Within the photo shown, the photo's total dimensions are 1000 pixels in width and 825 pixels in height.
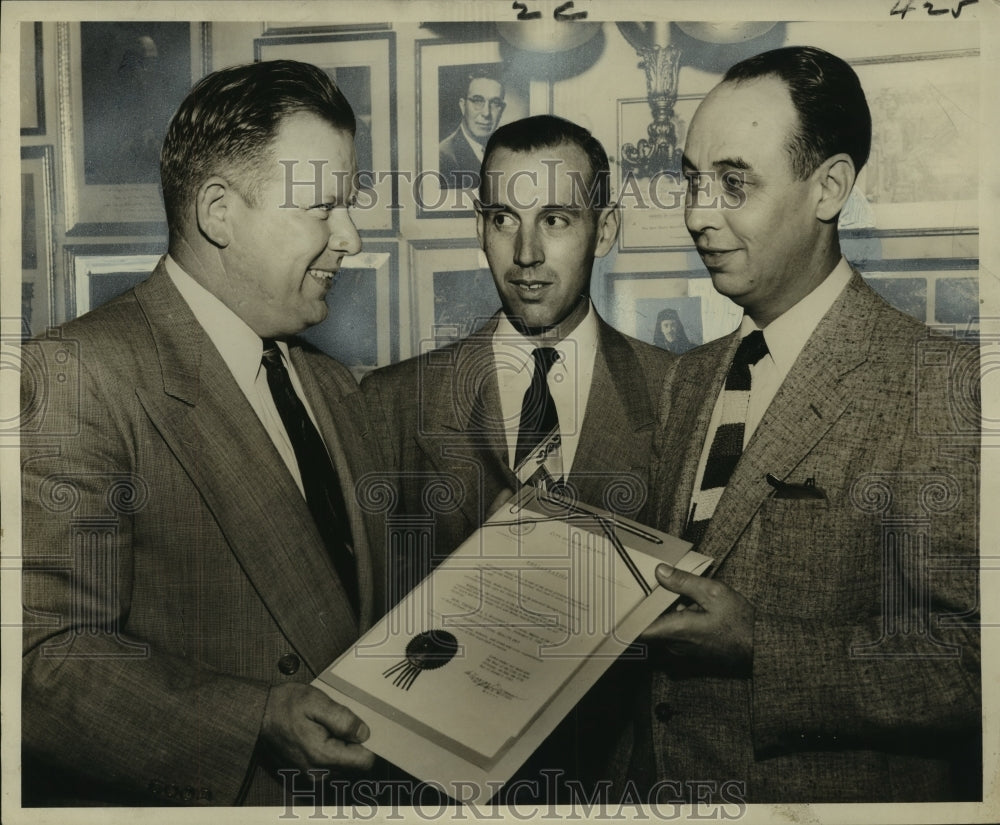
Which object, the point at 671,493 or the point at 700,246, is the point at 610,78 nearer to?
the point at 700,246

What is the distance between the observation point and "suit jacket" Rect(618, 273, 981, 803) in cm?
193

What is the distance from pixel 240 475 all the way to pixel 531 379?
641 millimetres

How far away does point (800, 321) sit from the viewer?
6.50ft

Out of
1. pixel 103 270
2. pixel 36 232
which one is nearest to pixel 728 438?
pixel 103 270

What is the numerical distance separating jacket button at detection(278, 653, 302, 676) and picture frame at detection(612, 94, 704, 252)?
1105 mm

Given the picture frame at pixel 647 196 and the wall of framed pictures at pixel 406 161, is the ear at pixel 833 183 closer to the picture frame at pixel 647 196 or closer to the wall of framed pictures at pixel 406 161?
the wall of framed pictures at pixel 406 161

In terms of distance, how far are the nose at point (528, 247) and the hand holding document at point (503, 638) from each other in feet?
1.64

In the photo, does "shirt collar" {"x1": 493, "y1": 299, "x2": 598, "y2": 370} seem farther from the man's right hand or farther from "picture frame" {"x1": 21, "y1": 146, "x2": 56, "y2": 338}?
"picture frame" {"x1": 21, "y1": 146, "x2": 56, "y2": 338}

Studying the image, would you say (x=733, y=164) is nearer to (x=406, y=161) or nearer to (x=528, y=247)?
(x=528, y=247)

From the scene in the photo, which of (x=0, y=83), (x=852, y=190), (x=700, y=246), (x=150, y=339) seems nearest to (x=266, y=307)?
(x=150, y=339)

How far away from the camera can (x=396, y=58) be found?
2.04 meters

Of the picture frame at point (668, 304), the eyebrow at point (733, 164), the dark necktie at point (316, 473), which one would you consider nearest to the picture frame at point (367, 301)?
the dark necktie at point (316, 473)

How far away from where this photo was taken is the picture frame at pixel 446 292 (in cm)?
202

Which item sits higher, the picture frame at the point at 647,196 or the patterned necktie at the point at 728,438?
the picture frame at the point at 647,196
